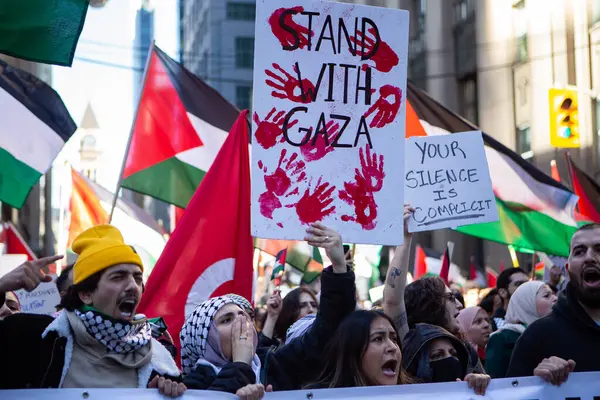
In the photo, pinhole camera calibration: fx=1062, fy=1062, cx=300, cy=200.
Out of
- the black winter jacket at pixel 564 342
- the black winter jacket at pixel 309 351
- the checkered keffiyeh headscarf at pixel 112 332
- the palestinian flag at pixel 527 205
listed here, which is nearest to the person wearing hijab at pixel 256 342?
the black winter jacket at pixel 309 351

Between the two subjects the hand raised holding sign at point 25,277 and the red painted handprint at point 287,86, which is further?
the red painted handprint at point 287,86

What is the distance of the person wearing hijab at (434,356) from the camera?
513 cm

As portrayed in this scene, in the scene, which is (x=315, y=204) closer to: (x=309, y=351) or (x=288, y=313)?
→ (x=309, y=351)

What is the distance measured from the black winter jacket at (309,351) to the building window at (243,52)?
283 ft

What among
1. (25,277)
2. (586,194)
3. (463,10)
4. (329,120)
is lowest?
(25,277)

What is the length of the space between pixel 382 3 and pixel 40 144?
4090 cm

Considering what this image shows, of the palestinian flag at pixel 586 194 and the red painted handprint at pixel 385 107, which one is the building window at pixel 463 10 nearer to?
the palestinian flag at pixel 586 194

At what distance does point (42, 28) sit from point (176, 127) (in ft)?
15.3

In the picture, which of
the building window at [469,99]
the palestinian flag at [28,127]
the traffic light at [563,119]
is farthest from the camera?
the building window at [469,99]

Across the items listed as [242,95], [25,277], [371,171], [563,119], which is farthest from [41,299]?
[242,95]

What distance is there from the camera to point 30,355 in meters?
4.35

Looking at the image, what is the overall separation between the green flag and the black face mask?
92.7 inches

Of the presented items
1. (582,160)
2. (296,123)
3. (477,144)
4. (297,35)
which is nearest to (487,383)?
(296,123)

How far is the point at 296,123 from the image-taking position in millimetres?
5035
